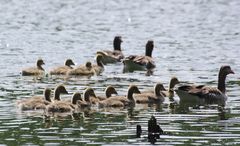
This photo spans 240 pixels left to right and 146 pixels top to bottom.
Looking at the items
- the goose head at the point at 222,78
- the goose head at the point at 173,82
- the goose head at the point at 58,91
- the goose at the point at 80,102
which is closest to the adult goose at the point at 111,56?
the goose head at the point at 173,82

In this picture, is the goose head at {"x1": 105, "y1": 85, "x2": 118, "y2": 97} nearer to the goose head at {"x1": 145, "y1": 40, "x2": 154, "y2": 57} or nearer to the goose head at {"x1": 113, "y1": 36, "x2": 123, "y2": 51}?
the goose head at {"x1": 145, "y1": 40, "x2": 154, "y2": 57}

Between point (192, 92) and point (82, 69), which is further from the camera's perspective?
point (82, 69)

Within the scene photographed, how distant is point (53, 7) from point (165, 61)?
91.7 feet

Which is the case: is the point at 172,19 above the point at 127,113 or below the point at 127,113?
above

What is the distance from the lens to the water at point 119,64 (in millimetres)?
20469

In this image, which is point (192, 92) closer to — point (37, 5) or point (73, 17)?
point (73, 17)

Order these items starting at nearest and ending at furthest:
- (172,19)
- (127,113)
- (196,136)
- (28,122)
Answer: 1. (196,136)
2. (28,122)
3. (127,113)
4. (172,19)

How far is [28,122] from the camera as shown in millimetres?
21797

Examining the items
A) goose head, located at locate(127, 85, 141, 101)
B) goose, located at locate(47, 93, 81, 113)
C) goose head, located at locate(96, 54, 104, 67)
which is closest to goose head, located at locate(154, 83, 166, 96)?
goose head, located at locate(127, 85, 141, 101)

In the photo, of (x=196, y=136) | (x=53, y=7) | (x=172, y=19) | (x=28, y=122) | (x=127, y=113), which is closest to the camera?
(x=196, y=136)

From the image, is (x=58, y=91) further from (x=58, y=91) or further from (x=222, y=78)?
(x=222, y=78)

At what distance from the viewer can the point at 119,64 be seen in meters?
35.8

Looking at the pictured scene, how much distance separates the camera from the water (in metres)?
20.5

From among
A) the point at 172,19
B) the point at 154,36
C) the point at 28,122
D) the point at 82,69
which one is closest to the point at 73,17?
the point at 172,19
